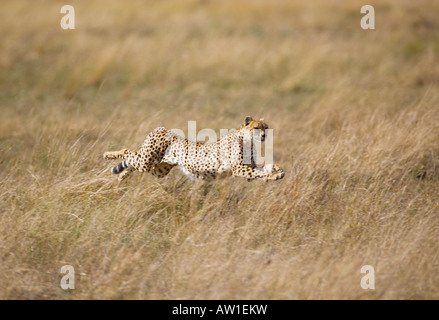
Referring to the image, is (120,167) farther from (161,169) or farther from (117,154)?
(161,169)

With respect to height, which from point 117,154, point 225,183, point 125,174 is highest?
point 117,154

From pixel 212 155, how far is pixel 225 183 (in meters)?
0.71

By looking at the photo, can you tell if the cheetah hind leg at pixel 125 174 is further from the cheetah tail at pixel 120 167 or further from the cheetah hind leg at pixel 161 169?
the cheetah hind leg at pixel 161 169

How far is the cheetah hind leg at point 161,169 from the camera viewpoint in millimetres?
4895

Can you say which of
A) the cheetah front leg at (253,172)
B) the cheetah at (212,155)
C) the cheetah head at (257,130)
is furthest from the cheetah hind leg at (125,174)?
the cheetah head at (257,130)

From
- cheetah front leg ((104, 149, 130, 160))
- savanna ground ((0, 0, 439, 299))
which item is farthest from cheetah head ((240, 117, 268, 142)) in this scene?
cheetah front leg ((104, 149, 130, 160))

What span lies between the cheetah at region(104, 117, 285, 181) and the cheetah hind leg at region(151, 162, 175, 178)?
0.03 metres

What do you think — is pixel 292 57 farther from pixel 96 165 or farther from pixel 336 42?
pixel 96 165

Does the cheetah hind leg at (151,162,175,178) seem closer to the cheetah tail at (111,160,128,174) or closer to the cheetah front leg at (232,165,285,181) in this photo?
the cheetah tail at (111,160,128,174)

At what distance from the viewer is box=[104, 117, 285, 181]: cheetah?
4559 mm

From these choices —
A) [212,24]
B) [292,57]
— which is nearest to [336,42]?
[292,57]

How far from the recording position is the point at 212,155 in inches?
183

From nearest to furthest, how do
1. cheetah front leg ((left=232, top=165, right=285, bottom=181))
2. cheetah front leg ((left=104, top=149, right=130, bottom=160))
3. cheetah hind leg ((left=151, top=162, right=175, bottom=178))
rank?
cheetah front leg ((left=232, top=165, right=285, bottom=181)) < cheetah hind leg ((left=151, top=162, right=175, bottom=178)) < cheetah front leg ((left=104, top=149, right=130, bottom=160))

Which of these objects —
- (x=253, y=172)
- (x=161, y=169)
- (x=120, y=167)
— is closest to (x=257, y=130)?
(x=253, y=172)
